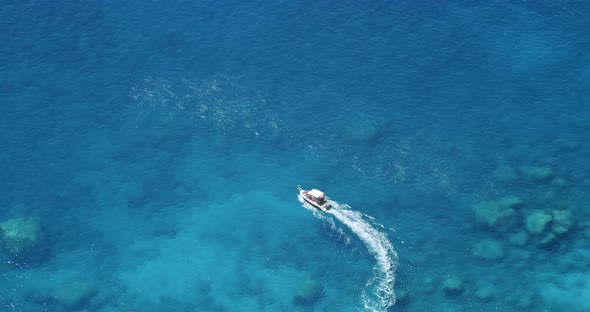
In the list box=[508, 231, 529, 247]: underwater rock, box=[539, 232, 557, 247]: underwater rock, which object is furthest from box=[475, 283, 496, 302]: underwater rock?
box=[539, 232, 557, 247]: underwater rock

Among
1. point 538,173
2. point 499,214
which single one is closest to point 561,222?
point 499,214

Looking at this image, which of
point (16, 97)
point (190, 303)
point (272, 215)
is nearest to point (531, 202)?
point (272, 215)

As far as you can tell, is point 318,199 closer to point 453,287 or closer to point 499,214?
point 453,287

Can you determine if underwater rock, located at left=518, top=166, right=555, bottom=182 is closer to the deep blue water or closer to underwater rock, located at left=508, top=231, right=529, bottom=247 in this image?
the deep blue water

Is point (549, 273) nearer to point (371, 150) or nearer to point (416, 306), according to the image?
point (416, 306)

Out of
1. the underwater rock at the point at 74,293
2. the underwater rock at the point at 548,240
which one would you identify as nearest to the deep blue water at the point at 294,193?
the underwater rock at the point at 548,240

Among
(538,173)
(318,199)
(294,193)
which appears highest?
(538,173)

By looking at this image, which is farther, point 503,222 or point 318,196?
point 318,196
